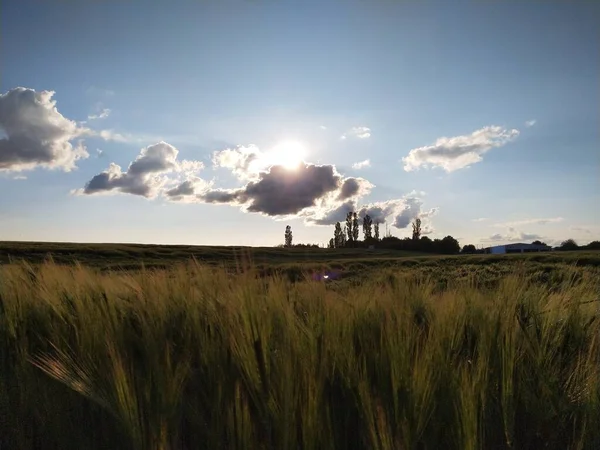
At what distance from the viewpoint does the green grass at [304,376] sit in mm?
1866

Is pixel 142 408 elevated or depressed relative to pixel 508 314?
depressed

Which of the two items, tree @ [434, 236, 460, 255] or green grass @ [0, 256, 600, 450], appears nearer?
green grass @ [0, 256, 600, 450]

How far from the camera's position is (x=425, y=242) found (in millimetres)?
69250

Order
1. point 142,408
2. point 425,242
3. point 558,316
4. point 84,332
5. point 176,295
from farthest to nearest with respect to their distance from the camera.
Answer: point 425,242
point 176,295
point 558,316
point 84,332
point 142,408

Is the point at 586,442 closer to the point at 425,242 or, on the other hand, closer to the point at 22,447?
the point at 22,447

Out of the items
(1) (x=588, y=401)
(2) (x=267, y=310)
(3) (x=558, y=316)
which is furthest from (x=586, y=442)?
(2) (x=267, y=310)

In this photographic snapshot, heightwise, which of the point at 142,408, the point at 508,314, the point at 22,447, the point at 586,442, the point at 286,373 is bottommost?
the point at 22,447

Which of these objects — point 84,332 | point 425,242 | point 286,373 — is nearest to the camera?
point 286,373

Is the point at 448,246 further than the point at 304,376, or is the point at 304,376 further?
the point at 448,246

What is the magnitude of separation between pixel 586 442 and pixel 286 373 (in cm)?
137

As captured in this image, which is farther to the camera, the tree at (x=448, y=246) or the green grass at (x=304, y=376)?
the tree at (x=448, y=246)

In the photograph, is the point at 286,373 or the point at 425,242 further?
the point at 425,242

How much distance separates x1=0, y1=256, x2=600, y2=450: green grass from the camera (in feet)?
6.12

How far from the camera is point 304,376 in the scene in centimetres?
190
